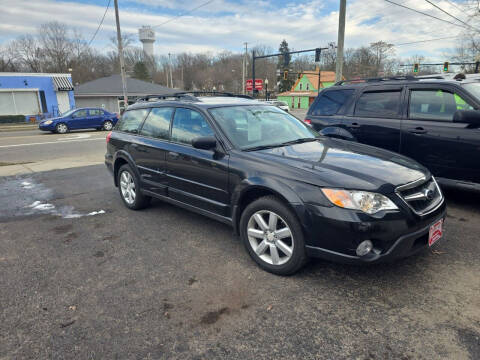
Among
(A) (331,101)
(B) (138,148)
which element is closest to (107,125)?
(B) (138,148)

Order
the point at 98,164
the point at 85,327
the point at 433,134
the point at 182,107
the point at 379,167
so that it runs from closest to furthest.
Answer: the point at 85,327 → the point at 379,167 → the point at 182,107 → the point at 433,134 → the point at 98,164

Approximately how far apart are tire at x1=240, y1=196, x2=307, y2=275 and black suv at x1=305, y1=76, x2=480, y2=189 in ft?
9.23

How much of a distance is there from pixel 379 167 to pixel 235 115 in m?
1.72

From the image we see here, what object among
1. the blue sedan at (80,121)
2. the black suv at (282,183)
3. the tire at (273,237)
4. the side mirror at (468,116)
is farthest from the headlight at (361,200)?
the blue sedan at (80,121)

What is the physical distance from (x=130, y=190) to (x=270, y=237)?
281 cm

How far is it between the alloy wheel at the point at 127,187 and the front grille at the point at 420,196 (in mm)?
3675

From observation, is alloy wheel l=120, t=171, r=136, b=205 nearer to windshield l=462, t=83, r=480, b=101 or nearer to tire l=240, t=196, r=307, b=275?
tire l=240, t=196, r=307, b=275

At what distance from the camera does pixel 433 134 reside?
14.8ft

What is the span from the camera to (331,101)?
5922 mm

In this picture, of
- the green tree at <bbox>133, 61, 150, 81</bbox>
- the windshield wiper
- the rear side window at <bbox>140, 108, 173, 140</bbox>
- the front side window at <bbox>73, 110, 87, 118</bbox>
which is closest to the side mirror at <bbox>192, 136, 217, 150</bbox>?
the windshield wiper

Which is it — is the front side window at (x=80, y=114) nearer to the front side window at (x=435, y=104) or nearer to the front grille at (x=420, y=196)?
the front side window at (x=435, y=104)

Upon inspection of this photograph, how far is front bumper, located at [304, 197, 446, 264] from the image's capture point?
8.42ft

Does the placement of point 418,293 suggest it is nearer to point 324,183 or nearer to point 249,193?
point 324,183

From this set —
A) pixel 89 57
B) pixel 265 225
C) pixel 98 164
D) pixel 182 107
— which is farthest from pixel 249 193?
pixel 89 57
